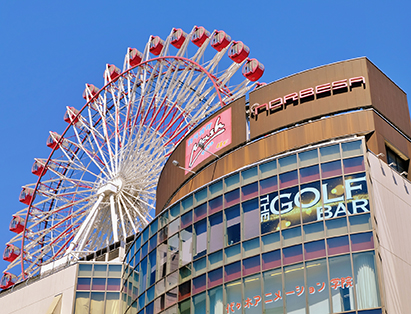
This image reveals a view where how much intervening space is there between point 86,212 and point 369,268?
3411 centimetres

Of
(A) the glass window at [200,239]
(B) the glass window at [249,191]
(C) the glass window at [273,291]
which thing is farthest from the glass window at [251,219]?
(A) the glass window at [200,239]

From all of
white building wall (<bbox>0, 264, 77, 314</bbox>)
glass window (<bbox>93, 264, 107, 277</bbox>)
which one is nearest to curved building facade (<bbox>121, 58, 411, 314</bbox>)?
glass window (<bbox>93, 264, 107, 277</bbox>)

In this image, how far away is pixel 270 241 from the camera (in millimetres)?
31047

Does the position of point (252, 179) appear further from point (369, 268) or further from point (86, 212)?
point (86, 212)

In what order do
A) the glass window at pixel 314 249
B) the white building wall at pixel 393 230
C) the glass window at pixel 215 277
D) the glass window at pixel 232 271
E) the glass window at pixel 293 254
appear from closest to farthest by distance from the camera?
the white building wall at pixel 393 230 → the glass window at pixel 314 249 → the glass window at pixel 293 254 → the glass window at pixel 232 271 → the glass window at pixel 215 277

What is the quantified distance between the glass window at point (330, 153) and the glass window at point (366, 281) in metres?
4.81

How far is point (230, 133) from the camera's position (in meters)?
38.3

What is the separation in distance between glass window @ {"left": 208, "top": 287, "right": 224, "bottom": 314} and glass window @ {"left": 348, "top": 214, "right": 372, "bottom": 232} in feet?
21.8

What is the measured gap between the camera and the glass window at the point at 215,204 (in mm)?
33844

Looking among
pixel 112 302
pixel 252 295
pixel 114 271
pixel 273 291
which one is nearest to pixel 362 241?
pixel 273 291

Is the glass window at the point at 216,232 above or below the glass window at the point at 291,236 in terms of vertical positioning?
A: above

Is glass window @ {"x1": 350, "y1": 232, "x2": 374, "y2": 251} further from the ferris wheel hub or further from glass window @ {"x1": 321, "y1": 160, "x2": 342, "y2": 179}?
the ferris wheel hub

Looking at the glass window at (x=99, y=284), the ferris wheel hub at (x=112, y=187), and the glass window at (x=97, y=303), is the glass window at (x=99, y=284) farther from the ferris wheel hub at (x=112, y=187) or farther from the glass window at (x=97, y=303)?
the ferris wheel hub at (x=112, y=187)

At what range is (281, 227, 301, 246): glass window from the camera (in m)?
30.3
